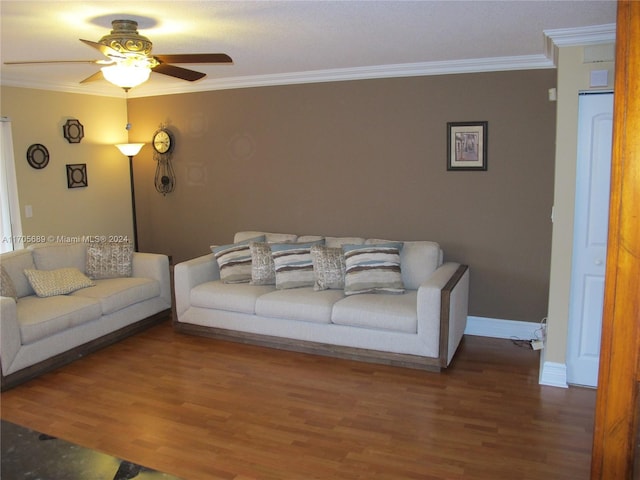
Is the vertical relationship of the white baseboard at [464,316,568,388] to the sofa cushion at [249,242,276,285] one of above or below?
below

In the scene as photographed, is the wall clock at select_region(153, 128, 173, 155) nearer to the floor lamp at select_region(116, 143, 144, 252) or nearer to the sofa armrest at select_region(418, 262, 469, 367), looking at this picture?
the floor lamp at select_region(116, 143, 144, 252)

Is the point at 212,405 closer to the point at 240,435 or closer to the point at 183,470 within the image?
the point at 240,435

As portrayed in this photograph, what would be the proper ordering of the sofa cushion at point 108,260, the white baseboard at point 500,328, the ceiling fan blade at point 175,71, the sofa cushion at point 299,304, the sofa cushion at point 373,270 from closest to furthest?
the ceiling fan blade at point 175,71
the sofa cushion at point 299,304
the sofa cushion at point 373,270
the white baseboard at point 500,328
the sofa cushion at point 108,260

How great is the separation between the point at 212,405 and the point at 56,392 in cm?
117

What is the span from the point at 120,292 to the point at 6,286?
2.91 ft

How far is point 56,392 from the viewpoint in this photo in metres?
3.84

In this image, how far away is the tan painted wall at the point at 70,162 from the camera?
5.20m

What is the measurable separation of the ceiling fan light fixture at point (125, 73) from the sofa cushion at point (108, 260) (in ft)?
8.49

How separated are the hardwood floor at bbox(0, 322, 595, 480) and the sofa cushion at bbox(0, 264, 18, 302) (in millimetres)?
762

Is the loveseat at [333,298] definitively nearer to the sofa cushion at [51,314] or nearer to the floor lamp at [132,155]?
the sofa cushion at [51,314]

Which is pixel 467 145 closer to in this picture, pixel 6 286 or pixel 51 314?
pixel 51 314

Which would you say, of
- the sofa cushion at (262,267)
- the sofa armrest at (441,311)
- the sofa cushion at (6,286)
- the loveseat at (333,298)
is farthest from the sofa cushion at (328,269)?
the sofa cushion at (6,286)

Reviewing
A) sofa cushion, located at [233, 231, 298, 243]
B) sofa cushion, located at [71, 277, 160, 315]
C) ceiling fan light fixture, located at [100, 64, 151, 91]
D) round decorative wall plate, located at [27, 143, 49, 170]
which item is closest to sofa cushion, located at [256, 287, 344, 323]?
sofa cushion, located at [233, 231, 298, 243]

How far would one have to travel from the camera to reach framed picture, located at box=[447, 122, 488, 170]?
15.4 feet
